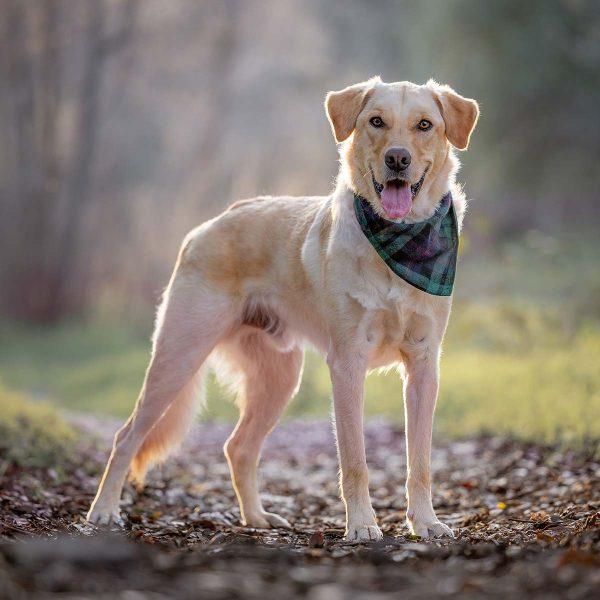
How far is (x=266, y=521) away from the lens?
16.4 ft

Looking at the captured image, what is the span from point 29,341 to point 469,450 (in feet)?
39.9

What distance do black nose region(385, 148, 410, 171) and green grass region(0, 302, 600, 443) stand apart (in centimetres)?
200

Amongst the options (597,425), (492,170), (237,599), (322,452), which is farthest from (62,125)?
(237,599)

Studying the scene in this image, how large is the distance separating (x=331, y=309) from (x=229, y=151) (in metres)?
20.6

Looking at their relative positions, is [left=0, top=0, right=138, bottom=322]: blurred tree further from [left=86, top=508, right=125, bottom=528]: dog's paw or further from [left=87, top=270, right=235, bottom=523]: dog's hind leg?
[left=86, top=508, right=125, bottom=528]: dog's paw

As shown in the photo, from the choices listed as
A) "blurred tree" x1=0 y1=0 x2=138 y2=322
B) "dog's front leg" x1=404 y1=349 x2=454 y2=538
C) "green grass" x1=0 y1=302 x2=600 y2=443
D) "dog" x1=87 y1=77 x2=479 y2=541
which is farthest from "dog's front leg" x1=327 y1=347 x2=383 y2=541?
"blurred tree" x1=0 y1=0 x2=138 y2=322

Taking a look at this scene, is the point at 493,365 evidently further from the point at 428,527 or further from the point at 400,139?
the point at 400,139

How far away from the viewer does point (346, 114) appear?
4.52m

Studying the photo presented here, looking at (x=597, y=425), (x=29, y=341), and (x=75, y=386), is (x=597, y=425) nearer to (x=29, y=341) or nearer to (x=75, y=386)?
(x=75, y=386)

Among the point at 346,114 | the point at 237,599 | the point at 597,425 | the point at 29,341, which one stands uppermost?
the point at 346,114

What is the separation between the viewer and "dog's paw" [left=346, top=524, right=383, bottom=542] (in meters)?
4.03

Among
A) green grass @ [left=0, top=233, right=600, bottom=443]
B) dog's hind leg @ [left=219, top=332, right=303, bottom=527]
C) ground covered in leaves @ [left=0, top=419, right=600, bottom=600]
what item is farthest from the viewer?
green grass @ [left=0, top=233, right=600, bottom=443]

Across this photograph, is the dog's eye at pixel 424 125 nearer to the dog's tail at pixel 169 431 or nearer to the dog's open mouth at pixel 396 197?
the dog's open mouth at pixel 396 197

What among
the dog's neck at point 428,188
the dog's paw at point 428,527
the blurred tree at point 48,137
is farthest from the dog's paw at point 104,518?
the blurred tree at point 48,137
